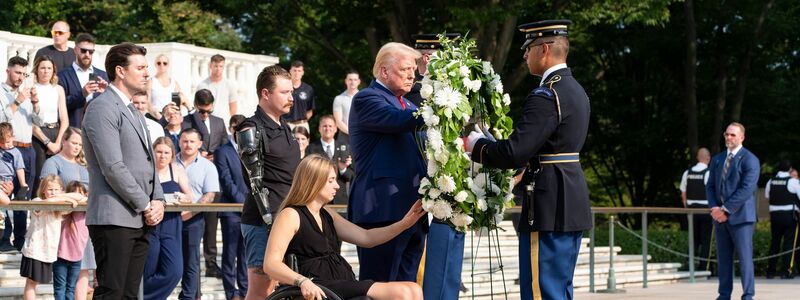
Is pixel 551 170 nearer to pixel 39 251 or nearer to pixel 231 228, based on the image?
pixel 39 251

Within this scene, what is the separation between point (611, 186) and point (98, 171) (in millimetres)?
28264

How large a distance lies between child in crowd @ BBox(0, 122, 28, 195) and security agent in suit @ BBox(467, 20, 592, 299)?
20.3ft

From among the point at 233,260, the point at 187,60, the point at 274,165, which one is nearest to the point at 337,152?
the point at 233,260

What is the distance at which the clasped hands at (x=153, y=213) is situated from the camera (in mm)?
7891

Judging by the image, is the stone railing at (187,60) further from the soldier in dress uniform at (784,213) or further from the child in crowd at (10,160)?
the soldier in dress uniform at (784,213)

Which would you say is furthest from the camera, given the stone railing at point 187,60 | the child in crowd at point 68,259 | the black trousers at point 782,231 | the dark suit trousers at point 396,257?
the black trousers at point 782,231

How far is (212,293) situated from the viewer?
1293 centimetres

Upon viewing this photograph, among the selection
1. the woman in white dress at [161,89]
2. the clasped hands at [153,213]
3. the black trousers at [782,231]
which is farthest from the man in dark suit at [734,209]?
the black trousers at [782,231]

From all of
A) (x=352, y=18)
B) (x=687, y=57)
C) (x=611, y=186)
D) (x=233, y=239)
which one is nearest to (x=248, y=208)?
(x=233, y=239)

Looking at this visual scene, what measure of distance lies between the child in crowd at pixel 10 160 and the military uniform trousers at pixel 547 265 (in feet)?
20.4

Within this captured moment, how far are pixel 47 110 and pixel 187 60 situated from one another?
5589 mm

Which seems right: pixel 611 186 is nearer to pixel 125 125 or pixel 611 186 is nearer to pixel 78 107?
pixel 78 107

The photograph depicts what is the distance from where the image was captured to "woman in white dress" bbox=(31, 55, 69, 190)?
14.2m

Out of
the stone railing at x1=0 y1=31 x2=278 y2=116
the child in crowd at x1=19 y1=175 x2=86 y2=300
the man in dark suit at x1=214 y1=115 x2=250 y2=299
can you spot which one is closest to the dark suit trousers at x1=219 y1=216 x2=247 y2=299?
the man in dark suit at x1=214 y1=115 x2=250 y2=299
